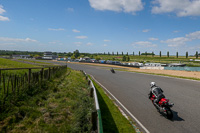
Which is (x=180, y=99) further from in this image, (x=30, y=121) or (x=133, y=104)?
(x=30, y=121)

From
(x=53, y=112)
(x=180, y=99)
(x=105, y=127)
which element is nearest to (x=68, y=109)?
(x=53, y=112)

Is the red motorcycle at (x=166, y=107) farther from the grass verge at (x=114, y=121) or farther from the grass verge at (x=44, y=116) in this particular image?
the grass verge at (x=44, y=116)

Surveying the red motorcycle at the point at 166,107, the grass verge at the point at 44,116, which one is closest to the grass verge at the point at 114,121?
the grass verge at the point at 44,116

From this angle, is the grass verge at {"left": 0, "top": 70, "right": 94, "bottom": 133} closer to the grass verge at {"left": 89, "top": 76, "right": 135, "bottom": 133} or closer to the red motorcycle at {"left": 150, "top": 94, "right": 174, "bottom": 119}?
the grass verge at {"left": 89, "top": 76, "right": 135, "bottom": 133}

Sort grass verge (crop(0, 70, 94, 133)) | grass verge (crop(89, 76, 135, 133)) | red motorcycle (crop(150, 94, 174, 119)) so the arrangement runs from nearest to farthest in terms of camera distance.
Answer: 1. grass verge (crop(0, 70, 94, 133))
2. grass verge (crop(89, 76, 135, 133))
3. red motorcycle (crop(150, 94, 174, 119))

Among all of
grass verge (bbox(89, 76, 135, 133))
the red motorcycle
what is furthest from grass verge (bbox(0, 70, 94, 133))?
the red motorcycle

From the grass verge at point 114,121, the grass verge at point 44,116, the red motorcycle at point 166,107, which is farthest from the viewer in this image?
the red motorcycle at point 166,107

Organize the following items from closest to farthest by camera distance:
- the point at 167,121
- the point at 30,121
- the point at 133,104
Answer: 1. the point at 30,121
2. the point at 167,121
3. the point at 133,104

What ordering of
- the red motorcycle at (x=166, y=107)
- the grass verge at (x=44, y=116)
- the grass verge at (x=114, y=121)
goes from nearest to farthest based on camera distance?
the grass verge at (x=44, y=116), the grass verge at (x=114, y=121), the red motorcycle at (x=166, y=107)

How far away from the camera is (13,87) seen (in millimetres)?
6863

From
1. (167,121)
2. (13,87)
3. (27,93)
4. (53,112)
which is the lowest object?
(167,121)

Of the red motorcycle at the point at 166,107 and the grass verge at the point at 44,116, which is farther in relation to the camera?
the red motorcycle at the point at 166,107

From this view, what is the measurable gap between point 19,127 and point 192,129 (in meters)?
6.69

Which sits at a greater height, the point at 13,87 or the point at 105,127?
the point at 13,87
